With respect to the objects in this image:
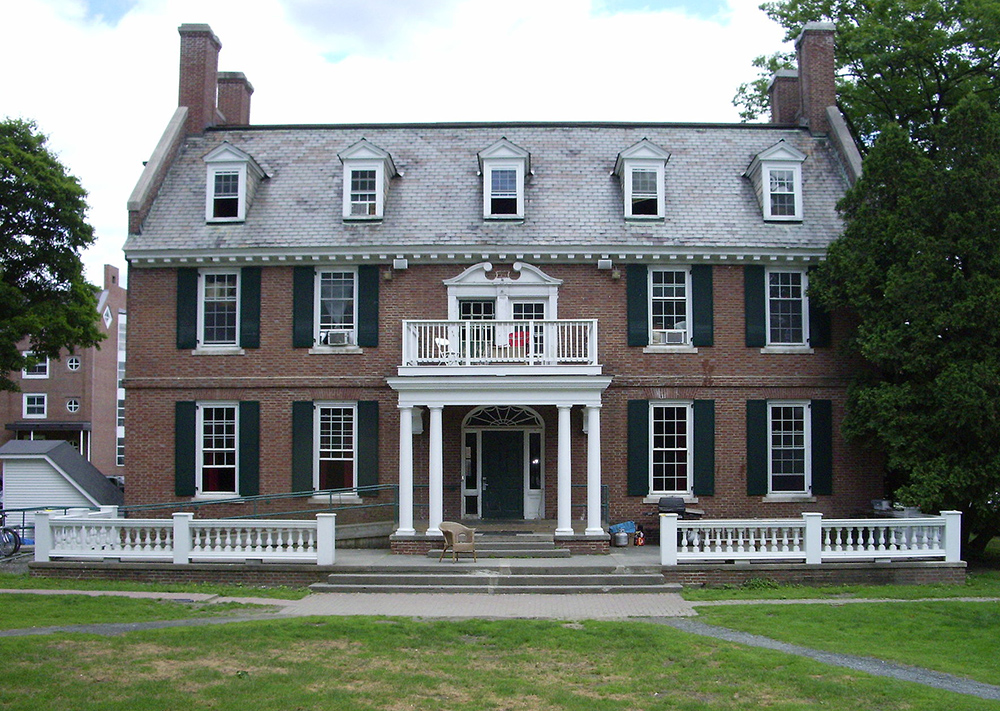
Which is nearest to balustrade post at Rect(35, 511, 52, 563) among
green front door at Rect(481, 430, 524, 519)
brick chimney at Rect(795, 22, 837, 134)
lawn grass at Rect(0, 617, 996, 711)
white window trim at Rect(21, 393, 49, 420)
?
lawn grass at Rect(0, 617, 996, 711)

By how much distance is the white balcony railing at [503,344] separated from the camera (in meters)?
20.0

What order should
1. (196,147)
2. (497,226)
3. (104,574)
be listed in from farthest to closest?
(196,147) < (497,226) < (104,574)

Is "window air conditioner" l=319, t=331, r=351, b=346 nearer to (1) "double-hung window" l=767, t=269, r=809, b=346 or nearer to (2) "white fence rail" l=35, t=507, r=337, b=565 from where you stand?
(2) "white fence rail" l=35, t=507, r=337, b=565

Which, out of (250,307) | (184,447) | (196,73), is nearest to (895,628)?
(250,307)

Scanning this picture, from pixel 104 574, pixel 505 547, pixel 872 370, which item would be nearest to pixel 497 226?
pixel 505 547

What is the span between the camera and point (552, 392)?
65.2ft

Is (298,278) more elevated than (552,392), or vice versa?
(298,278)

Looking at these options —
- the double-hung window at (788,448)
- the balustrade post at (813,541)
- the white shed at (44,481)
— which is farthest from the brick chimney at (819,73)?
the white shed at (44,481)

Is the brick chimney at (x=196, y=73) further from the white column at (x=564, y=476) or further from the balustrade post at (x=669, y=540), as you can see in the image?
the balustrade post at (x=669, y=540)

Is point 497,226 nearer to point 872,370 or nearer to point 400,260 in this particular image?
point 400,260

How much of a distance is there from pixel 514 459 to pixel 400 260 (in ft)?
17.6

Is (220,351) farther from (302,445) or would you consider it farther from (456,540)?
(456,540)

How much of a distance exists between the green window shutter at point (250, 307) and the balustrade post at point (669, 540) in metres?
10.3

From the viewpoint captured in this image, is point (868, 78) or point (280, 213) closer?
point (280, 213)
